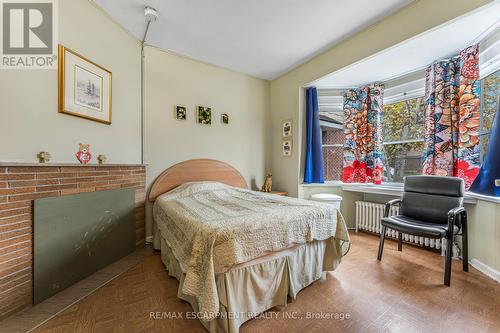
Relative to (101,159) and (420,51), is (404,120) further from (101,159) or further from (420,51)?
(101,159)

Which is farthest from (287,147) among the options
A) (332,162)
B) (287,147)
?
(332,162)

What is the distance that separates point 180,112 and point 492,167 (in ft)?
12.2

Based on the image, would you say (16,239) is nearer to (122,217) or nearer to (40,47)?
(122,217)

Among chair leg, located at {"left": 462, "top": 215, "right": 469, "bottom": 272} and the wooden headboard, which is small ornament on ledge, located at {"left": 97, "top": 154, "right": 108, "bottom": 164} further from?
chair leg, located at {"left": 462, "top": 215, "right": 469, "bottom": 272}

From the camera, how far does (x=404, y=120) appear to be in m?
3.25

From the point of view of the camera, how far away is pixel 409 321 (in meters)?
1.50

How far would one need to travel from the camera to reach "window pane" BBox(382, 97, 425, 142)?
3.08 meters

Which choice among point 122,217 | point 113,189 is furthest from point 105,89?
point 122,217

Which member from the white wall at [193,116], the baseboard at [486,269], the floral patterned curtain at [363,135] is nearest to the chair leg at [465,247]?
the baseboard at [486,269]

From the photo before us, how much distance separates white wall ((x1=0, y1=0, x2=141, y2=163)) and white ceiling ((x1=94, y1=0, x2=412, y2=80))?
0.89 feet

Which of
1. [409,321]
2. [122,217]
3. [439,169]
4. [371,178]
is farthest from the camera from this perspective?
[371,178]

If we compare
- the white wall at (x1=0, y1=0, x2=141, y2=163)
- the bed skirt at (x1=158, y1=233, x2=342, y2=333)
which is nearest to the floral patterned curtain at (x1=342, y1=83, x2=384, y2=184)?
the bed skirt at (x1=158, y1=233, x2=342, y2=333)

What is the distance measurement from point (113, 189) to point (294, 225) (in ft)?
6.59

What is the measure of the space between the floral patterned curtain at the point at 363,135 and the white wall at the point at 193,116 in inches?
58.1
